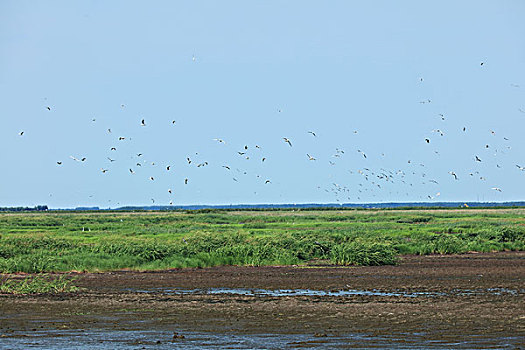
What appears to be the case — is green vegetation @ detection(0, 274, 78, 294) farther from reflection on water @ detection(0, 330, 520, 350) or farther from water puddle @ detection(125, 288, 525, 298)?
reflection on water @ detection(0, 330, 520, 350)

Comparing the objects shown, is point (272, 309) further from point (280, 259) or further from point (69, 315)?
point (280, 259)

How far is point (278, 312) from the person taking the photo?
68.6 ft

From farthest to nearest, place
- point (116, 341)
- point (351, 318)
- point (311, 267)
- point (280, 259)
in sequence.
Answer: point (280, 259) → point (311, 267) → point (351, 318) → point (116, 341)

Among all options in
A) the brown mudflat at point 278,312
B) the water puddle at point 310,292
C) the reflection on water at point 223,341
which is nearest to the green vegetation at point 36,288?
→ the brown mudflat at point 278,312

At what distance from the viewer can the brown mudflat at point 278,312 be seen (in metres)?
16.5

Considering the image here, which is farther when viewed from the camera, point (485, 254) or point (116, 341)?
point (485, 254)

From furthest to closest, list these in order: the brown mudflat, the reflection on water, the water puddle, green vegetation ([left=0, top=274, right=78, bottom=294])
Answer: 1. green vegetation ([left=0, top=274, right=78, bottom=294])
2. the water puddle
3. the brown mudflat
4. the reflection on water

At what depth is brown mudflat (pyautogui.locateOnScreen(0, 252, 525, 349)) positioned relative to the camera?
16.5m

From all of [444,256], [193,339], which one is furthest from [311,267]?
[193,339]

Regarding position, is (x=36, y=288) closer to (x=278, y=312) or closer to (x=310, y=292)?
(x=310, y=292)

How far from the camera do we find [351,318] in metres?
19.5

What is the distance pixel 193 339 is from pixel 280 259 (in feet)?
75.9

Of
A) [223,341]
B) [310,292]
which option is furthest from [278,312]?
[310,292]

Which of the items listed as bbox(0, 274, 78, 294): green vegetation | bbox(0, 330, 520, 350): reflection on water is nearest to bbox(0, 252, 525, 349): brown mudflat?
bbox(0, 330, 520, 350): reflection on water
